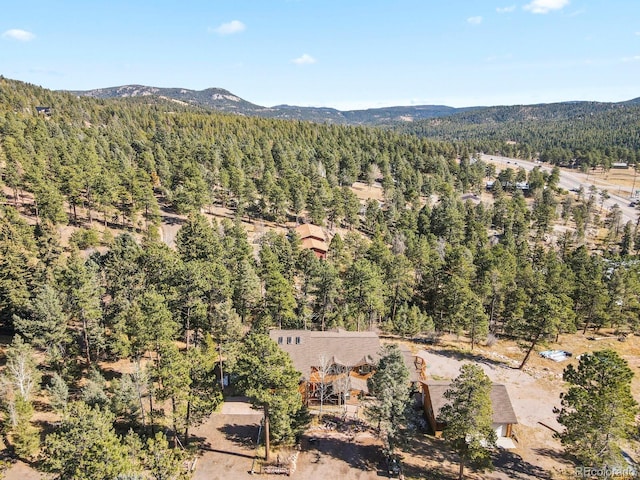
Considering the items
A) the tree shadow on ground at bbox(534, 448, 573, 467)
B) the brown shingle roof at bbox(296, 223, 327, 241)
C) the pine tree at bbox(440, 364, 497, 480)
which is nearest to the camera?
the pine tree at bbox(440, 364, 497, 480)

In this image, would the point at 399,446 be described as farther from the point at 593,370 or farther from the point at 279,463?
the point at 593,370

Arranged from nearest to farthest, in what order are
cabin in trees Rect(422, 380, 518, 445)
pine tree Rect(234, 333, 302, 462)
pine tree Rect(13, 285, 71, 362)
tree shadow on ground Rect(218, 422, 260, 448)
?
pine tree Rect(234, 333, 302, 462), tree shadow on ground Rect(218, 422, 260, 448), pine tree Rect(13, 285, 71, 362), cabin in trees Rect(422, 380, 518, 445)

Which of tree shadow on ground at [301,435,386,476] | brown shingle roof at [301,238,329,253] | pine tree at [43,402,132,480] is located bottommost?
tree shadow on ground at [301,435,386,476]

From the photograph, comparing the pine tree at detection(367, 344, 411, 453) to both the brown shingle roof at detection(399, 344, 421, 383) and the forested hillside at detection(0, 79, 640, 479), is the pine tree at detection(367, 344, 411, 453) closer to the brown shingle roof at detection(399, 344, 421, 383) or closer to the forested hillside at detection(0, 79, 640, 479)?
the forested hillside at detection(0, 79, 640, 479)

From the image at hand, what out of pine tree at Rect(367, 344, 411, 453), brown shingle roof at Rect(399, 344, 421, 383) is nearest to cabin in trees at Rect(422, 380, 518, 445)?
brown shingle roof at Rect(399, 344, 421, 383)

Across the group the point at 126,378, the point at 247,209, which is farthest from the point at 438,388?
the point at 247,209

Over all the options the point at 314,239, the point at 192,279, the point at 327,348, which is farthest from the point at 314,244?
the point at 192,279

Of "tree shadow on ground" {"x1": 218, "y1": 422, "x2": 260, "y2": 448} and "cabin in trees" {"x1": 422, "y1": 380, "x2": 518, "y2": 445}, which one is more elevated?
"cabin in trees" {"x1": 422, "y1": 380, "x2": 518, "y2": 445}
